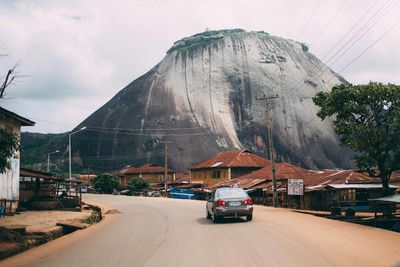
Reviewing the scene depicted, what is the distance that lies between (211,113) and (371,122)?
93759mm

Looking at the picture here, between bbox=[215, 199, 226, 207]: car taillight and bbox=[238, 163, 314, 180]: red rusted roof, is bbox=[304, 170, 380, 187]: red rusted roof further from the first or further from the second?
bbox=[215, 199, 226, 207]: car taillight

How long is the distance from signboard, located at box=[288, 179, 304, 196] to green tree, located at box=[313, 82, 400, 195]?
20.2 ft

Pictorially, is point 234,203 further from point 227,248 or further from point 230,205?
point 227,248

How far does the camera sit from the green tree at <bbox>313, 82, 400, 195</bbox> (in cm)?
2250

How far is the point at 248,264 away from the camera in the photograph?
355 inches

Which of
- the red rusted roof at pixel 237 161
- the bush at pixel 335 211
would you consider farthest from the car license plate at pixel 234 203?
the red rusted roof at pixel 237 161

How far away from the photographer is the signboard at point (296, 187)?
3037cm

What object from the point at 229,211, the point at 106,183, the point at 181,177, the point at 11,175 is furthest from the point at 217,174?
the point at 229,211

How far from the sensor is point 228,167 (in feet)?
228

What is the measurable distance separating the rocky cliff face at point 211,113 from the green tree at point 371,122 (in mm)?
81311

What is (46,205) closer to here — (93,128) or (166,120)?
(166,120)

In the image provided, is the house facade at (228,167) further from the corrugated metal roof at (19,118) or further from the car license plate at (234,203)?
the car license plate at (234,203)

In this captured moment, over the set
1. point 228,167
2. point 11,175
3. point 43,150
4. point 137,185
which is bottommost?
point 137,185

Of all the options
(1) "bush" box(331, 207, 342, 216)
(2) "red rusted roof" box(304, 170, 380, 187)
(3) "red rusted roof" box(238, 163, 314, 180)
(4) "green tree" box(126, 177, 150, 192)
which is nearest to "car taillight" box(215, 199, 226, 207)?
(1) "bush" box(331, 207, 342, 216)
